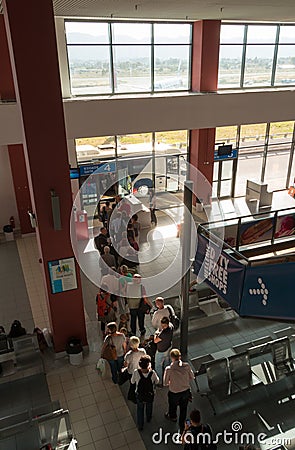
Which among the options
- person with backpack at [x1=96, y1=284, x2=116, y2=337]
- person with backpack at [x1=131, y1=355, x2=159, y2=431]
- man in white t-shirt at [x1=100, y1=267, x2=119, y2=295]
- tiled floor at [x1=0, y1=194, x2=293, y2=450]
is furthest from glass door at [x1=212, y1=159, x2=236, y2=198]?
person with backpack at [x1=131, y1=355, x2=159, y2=431]

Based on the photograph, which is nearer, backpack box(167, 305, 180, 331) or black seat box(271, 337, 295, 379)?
black seat box(271, 337, 295, 379)

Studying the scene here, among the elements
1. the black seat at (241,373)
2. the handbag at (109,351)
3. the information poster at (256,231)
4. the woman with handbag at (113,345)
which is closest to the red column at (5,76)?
the information poster at (256,231)

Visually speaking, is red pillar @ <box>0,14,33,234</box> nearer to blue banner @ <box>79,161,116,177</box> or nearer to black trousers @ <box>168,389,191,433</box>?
blue banner @ <box>79,161,116,177</box>

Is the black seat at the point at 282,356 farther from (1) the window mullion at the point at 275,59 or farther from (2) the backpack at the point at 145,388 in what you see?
(1) the window mullion at the point at 275,59

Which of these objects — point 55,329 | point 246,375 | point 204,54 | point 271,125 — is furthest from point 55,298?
point 271,125

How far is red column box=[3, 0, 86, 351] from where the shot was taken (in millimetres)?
6176

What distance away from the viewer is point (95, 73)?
45.8ft

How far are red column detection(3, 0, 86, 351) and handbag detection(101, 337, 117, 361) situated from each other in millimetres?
1465

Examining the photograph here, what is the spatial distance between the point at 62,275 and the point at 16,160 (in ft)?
23.7

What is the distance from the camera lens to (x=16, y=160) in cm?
1365

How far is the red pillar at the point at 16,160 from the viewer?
39.6ft

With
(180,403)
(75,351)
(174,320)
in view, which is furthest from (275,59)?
(180,403)

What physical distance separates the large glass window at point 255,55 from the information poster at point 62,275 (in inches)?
434

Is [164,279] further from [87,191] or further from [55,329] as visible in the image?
[87,191]
